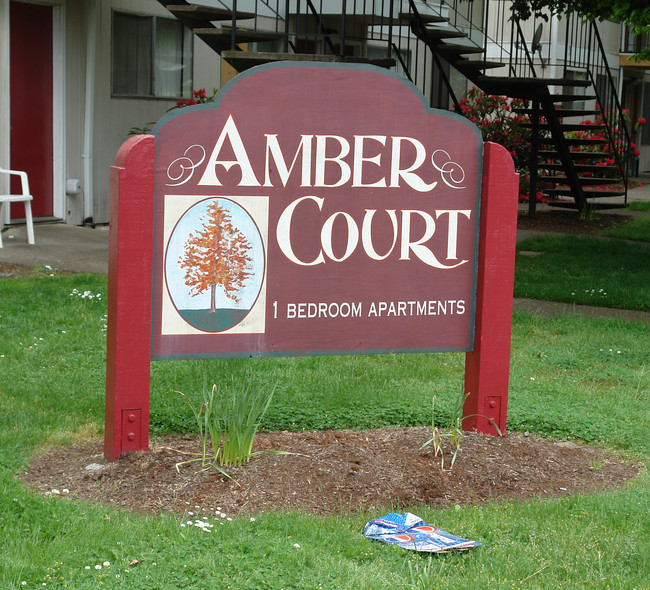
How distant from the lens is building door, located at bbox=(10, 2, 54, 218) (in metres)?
12.1

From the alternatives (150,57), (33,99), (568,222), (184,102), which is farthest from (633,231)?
(33,99)

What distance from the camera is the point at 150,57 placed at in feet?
44.7

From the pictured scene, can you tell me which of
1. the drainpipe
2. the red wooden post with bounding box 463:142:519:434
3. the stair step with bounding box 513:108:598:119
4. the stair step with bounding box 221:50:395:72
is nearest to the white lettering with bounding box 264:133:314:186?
the red wooden post with bounding box 463:142:519:434

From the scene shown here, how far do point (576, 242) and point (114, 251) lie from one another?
30.3 ft

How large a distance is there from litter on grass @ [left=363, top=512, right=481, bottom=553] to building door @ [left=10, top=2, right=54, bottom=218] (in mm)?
9549

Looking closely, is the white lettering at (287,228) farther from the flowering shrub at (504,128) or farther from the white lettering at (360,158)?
the flowering shrub at (504,128)

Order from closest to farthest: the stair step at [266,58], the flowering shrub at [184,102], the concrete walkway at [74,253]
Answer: the concrete walkway at [74,253], the stair step at [266,58], the flowering shrub at [184,102]

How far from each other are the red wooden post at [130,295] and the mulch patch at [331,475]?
186 millimetres

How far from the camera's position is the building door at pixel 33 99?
12.1 meters

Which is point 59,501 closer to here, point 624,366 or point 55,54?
point 624,366

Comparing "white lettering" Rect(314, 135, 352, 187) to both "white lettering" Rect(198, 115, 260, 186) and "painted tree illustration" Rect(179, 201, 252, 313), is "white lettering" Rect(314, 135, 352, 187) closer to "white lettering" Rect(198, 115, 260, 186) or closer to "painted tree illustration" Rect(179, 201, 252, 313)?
"white lettering" Rect(198, 115, 260, 186)

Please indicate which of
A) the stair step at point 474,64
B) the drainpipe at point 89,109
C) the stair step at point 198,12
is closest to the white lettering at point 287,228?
the stair step at point 198,12

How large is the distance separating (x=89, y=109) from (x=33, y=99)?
2.34 feet

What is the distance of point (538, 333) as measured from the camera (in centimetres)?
766
